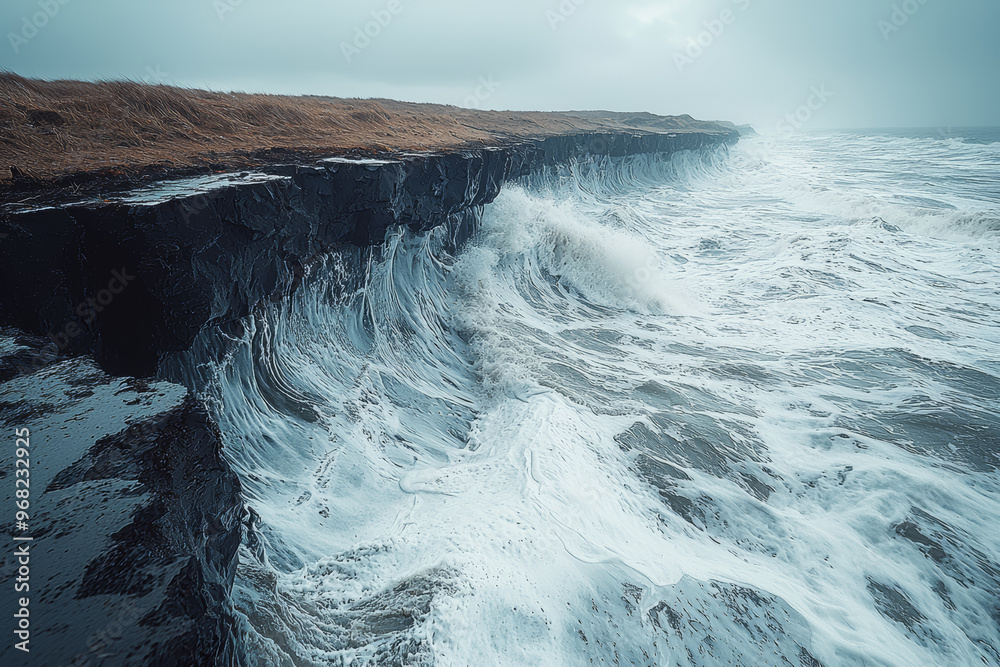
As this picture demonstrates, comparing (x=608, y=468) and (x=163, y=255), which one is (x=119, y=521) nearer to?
(x=163, y=255)

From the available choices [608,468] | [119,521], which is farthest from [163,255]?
[608,468]

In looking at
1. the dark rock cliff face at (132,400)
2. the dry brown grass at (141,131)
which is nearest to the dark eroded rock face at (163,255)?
the dark rock cliff face at (132,400)

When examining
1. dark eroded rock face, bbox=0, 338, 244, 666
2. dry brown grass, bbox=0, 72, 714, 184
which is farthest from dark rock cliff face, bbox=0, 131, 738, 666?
dry brown grass, bbox=0, 72, 714, 184

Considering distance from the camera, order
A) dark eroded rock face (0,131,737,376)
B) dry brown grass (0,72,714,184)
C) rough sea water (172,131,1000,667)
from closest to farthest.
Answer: dark eroded rock face (0,131,737,376)
rough sea water (172,131,1000,667)
dry brown grass (0,72,714,184)

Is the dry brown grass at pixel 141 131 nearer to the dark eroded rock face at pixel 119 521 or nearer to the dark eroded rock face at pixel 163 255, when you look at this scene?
the dark eroded rock face at pixel 163 255

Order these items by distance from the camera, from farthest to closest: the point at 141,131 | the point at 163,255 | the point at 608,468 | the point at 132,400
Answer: the point at 141,131, the point at 608,468, the point at 163,255, the point at 132,400

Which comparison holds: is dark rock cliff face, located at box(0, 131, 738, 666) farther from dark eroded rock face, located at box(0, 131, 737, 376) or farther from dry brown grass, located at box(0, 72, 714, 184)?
dry brown grass, located at box(0, 72, 714, 184)
